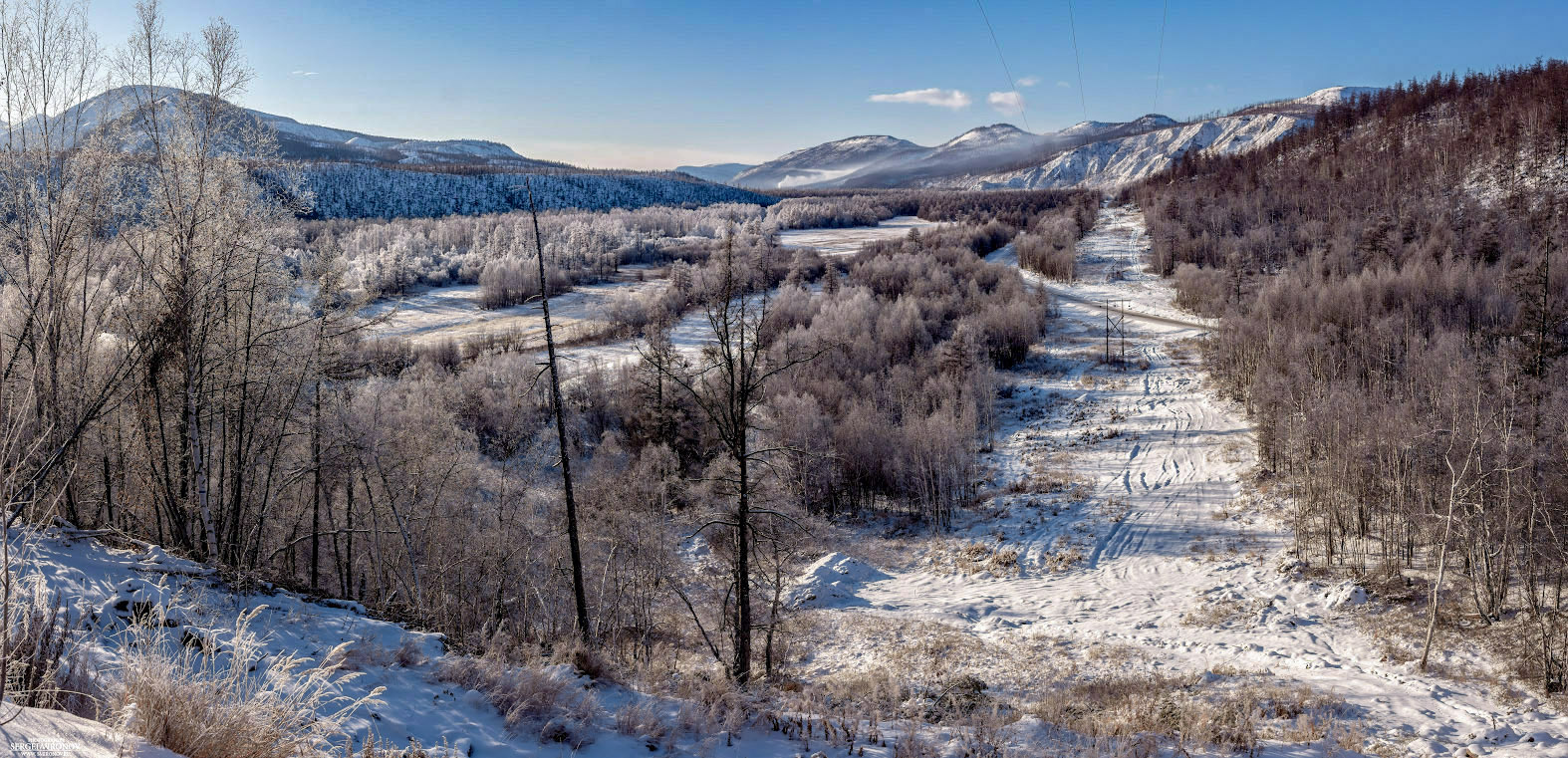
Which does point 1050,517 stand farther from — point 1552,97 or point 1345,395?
point 1552,97

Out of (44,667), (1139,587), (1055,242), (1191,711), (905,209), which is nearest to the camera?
(44,667)

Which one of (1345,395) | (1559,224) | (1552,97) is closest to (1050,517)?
(1345,395)

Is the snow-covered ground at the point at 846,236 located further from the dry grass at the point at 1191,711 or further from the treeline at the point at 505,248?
the dry grass at the point at 1191,711

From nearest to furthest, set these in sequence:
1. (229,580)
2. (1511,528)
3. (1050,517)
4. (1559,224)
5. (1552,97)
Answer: (229,580) → (1511,528) → (1050,517) → (1559,224) → (1552,97)

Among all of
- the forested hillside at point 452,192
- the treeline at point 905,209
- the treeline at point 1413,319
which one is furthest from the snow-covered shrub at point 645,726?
the treeline at point 905,209

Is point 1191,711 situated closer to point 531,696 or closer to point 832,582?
point 531,696

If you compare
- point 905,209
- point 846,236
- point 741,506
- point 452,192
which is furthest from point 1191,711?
point 452,192
